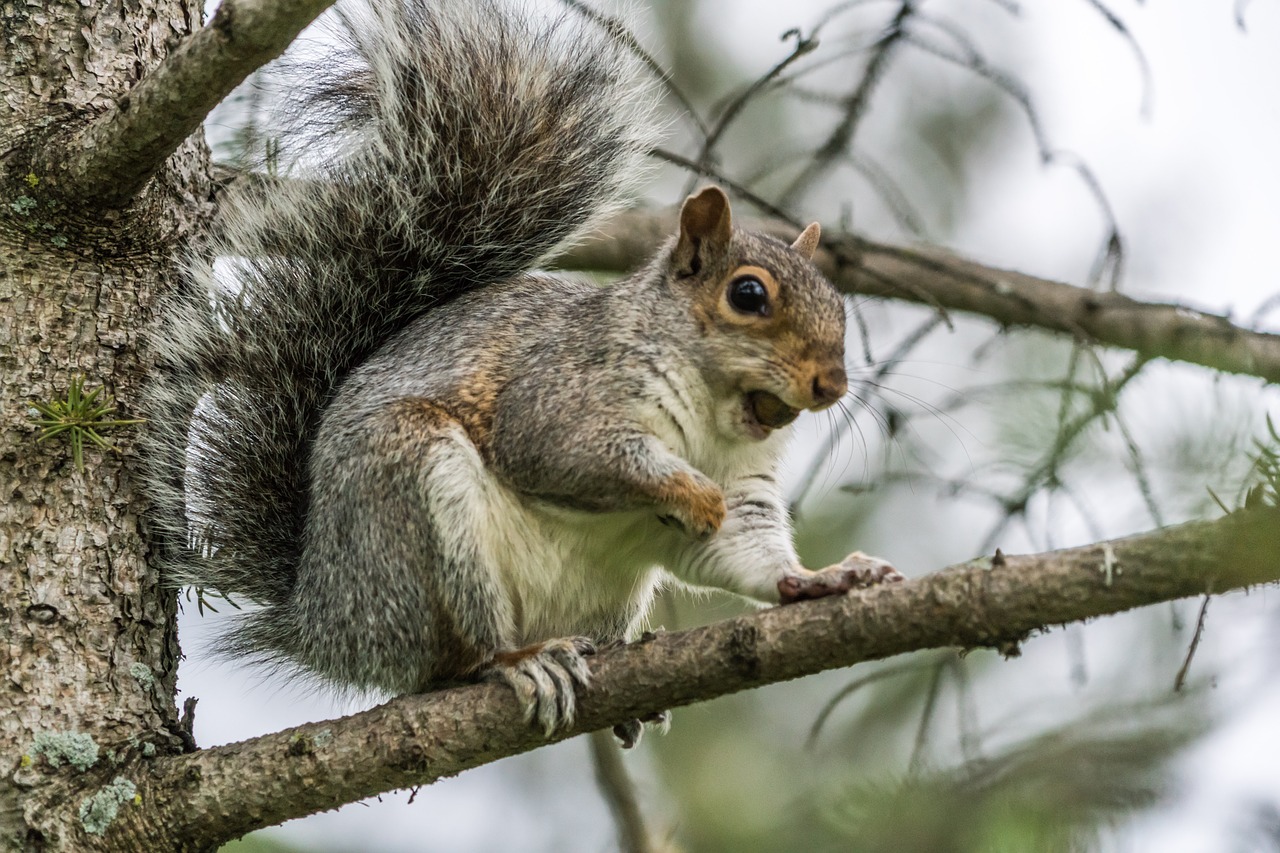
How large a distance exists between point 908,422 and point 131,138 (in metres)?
1.54

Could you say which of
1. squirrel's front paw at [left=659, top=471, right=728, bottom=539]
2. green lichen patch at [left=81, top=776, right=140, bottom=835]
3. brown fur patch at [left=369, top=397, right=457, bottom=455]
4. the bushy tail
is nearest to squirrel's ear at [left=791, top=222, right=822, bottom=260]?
the bushy tail

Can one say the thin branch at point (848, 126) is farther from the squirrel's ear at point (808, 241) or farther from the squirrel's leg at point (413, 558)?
the squirrel's leg at point (413, 558)

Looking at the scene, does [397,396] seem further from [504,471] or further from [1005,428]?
[1005,428]

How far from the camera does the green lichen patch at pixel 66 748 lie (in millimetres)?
1775

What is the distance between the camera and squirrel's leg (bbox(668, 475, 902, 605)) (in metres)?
2.12

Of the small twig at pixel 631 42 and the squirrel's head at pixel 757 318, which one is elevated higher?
the small twig at pixel 631 42

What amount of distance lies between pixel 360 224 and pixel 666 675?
115 centimetres

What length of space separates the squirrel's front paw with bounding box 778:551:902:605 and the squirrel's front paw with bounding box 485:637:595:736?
0.34m

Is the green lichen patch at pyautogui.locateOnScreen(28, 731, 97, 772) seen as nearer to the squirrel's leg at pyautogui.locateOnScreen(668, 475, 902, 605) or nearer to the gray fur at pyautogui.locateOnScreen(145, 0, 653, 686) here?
the gray fur at pyautogui.locateOnScreen(145, 0, 653, 686)

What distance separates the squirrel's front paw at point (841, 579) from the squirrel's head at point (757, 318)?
345mm

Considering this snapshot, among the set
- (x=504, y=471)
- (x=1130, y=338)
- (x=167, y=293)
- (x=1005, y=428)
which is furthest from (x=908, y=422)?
(x=167, y=293)

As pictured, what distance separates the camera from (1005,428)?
135 centimetres

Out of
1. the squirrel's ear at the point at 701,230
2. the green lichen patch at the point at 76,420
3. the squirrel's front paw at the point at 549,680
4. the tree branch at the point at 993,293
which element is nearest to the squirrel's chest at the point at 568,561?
the squirrel's front paw at the point at 549,680

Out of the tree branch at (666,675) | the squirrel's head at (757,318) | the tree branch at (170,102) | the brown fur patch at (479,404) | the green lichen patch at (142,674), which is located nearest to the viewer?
the tree branch at (666,675)
